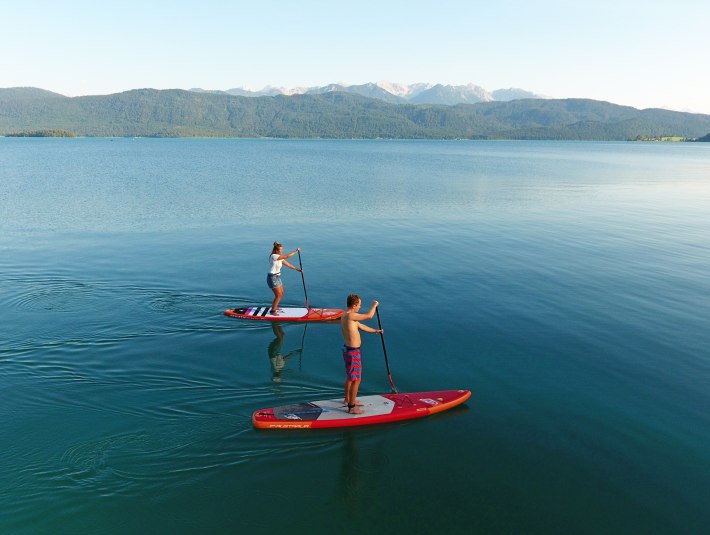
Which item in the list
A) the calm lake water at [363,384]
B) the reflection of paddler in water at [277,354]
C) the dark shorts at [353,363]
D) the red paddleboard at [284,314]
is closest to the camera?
the calm lake water at [363,384]

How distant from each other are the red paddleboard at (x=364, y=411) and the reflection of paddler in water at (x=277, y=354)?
7.87ft

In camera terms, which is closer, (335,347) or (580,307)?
(335,347)

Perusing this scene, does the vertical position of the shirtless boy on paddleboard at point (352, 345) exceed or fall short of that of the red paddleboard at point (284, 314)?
it exceeds it

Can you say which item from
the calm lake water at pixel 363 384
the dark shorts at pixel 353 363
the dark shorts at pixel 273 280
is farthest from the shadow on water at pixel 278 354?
the dark shorts at pixel 353 363

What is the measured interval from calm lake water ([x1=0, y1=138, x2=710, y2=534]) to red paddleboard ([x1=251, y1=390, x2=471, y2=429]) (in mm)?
282

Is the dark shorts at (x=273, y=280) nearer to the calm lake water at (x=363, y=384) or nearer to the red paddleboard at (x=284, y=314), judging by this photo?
the red paddleboard at (x=284, y=314)

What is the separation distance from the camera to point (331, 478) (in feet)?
37.1

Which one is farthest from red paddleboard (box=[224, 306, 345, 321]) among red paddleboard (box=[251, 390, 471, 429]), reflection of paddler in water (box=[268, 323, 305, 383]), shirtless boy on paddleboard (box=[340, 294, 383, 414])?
shirtless boy on paddleboard (box=[340, 294, 383, 414])

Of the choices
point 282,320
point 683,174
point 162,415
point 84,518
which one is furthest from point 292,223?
point 683,174

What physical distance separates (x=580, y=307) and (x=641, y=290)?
4.77m

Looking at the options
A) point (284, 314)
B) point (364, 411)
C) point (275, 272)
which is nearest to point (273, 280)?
point (275, 272)

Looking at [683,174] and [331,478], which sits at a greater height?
[683,174]

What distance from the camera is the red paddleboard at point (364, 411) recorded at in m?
12.8

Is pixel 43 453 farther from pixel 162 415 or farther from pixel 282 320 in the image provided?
pixel 282 320
